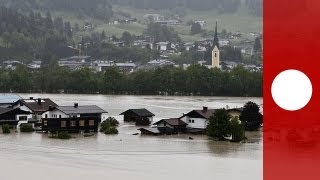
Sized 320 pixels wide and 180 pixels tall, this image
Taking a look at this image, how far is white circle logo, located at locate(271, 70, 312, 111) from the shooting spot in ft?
1.14

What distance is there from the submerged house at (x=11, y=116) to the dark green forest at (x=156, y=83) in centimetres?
675

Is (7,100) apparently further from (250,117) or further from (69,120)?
(250,117)

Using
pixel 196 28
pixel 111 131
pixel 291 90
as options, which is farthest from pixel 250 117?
pixel 196 28

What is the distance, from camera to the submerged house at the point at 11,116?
674cm

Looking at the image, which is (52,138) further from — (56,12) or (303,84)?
(56,12)

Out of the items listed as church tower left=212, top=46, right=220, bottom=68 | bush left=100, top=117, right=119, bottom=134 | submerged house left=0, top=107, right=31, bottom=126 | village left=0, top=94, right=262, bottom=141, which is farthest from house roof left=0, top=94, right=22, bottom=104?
church tower left=212, top=46, right=220, bottom=68

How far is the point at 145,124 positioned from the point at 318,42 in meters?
6.89

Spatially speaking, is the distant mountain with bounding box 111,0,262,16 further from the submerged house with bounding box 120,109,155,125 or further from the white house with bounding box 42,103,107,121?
the white house with bounding box 42,103,107,121

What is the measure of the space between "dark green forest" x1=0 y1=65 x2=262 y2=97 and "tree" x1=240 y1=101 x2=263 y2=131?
257 inches

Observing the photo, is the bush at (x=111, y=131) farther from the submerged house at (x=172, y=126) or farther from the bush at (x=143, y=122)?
the bush at (x=143, y=122)

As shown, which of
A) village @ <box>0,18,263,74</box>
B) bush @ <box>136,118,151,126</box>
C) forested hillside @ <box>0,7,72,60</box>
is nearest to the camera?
bush @ <box>136,118,151,126</box>

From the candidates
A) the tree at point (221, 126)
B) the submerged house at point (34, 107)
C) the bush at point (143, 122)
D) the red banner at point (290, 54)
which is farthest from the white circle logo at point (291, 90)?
the bush at point (143, 122)

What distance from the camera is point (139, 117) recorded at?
288 inches

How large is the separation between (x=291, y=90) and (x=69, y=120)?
5935 mm
